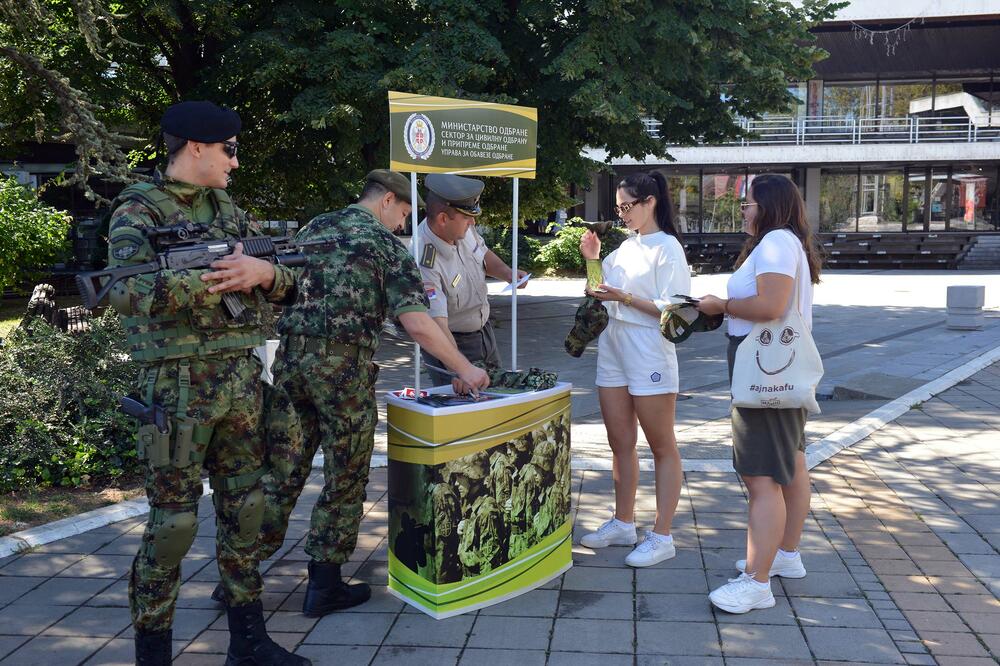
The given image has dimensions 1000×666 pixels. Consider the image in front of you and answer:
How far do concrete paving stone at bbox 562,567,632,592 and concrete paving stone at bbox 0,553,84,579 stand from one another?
2.54 m

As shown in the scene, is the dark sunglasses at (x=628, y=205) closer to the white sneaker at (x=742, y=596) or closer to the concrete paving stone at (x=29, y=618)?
the white sneaker at (x=742, y=596)

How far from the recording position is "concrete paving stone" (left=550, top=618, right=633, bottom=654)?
12.3ft

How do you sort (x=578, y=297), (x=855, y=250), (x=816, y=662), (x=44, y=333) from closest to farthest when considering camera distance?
1. (x=816, y=662)
2. (x=44, y=333)
3. (x=578, y=297)
4. (x=855, y=250)

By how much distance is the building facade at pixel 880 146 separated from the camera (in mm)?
32094

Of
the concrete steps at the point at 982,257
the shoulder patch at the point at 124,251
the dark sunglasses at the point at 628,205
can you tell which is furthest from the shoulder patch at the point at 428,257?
the concrete steps at the point at 982,257

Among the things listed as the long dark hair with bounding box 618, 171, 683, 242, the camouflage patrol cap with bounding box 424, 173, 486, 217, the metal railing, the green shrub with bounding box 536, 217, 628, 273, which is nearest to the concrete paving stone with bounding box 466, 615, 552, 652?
the camouflage patrol cap with bounding box 424, 173, 486, 217

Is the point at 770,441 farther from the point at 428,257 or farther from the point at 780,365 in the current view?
the point at 428,257

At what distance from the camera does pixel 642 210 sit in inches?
180

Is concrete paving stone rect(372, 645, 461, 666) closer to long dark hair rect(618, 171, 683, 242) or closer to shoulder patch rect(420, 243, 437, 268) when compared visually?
shoulder patch rect(420, 243, 437, 268)

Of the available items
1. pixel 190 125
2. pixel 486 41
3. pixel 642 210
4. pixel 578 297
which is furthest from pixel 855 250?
pixel 190 125

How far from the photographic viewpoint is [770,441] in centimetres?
398

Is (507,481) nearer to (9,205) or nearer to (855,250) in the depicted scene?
(9,205)

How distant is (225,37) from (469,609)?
10257 mm

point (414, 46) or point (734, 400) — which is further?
point (414, 46)
